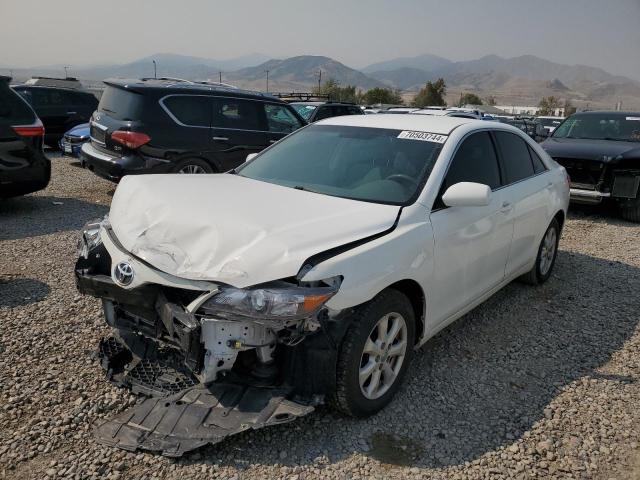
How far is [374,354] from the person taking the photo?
292cm

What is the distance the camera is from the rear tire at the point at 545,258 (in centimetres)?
517

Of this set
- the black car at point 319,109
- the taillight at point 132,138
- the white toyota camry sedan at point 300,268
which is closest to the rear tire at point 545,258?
the white toyota camry sedan at point 300,268

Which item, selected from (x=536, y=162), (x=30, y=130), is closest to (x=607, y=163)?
(x=536, y=162)

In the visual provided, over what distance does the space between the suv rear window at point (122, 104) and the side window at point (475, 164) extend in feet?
17.3

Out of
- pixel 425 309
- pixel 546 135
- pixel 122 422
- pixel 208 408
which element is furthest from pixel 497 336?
pixel 546 135

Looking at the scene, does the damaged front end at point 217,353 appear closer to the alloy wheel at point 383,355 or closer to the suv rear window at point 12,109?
the alloy wheel at point 383,355

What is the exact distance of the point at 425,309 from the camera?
3.21 metres

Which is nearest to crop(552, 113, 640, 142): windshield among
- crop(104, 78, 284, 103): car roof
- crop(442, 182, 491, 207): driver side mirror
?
crop(104, 78, 284, 103): car roof

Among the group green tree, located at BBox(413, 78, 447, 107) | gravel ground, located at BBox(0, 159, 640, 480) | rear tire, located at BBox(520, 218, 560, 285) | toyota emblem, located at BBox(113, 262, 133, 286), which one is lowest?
gravel ground, located at BBox(0, 159, 640, 480)

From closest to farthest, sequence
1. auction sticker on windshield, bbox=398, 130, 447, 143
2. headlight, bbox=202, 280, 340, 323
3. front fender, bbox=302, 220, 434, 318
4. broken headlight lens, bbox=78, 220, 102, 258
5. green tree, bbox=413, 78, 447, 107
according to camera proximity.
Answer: headlight, bbox=202, 280, 340, 323 < front fender, bbox=302, 220, 434, 318 < broken headlight lens, bbox=78, 220, 102, 258 < auction sticker on windshield, bbox=398, 130, 447, 143 < green tree, bbox=413, 78, 447, 107

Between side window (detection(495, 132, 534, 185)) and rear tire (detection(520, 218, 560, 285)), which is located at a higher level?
side window (detection(495, 132, 534, 185))

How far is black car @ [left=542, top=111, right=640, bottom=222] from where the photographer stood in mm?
8219

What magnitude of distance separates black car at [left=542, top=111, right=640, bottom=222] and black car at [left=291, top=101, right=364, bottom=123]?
16.3ft

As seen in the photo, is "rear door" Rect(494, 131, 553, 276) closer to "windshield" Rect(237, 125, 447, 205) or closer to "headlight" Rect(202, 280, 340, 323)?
"windshield" Rect(237, 125, 447, 205)
